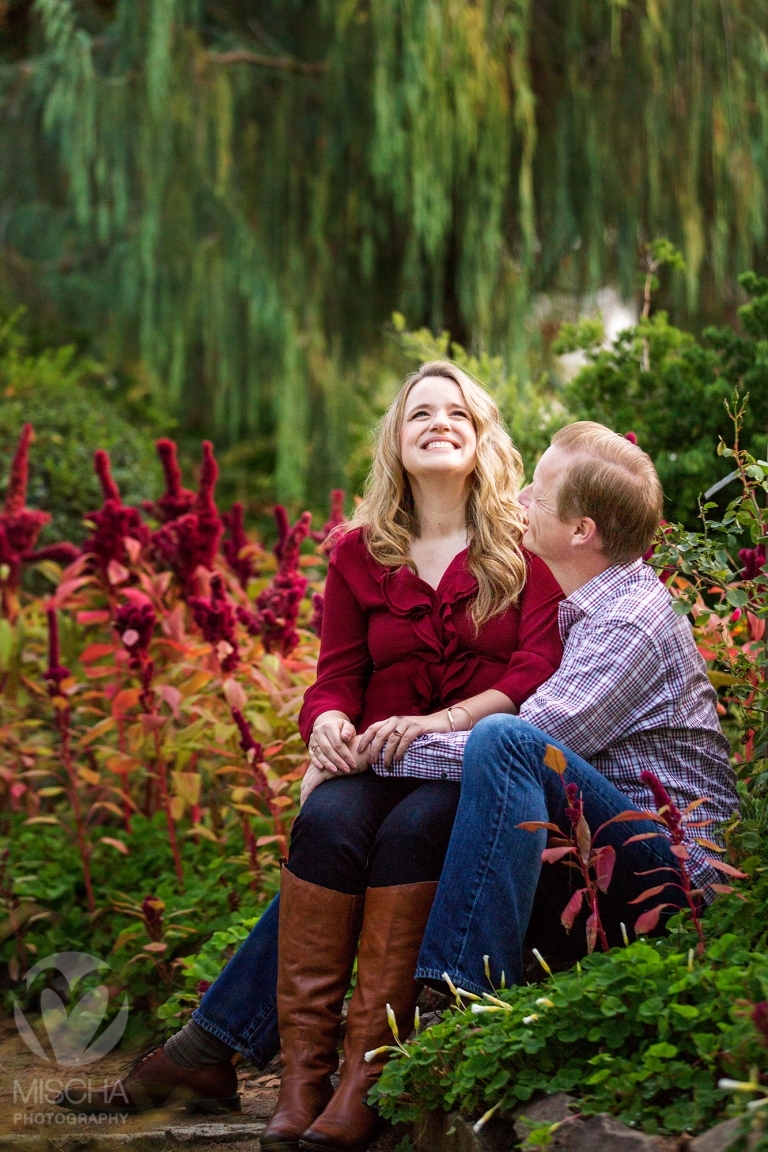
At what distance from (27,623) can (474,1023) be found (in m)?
2.43

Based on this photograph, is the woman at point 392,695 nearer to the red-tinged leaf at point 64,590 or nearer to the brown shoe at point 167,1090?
the brown shoe at point 167,1090

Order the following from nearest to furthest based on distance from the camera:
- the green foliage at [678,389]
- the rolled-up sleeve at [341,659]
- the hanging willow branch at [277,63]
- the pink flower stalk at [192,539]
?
the rolled-up sleeve at [341,659], the green foliage at [678,389], the pink flower stalk at [192,539], the hanging willow branch at [277,63]

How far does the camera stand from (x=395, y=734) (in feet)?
6.85

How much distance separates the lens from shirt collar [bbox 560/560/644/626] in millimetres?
2092

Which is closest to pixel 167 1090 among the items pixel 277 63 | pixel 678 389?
pixel 678 389

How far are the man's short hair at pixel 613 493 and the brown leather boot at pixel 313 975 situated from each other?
81 cm

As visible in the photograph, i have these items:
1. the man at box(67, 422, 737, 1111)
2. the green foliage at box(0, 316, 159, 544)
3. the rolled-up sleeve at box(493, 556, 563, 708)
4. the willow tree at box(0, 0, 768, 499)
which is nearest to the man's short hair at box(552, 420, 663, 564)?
the man at box(67, 422, 737, 1111)

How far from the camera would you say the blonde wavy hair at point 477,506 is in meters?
2.32

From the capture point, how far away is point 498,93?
5.43 metres

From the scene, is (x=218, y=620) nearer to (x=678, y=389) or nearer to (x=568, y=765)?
(x=568, y=765)

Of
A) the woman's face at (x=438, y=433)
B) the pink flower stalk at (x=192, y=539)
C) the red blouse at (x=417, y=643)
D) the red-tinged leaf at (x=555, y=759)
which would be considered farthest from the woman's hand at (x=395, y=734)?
the pink flower stalk at (x=192, y=539)

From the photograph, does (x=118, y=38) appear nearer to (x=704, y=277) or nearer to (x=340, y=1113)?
(x=704, y=277)

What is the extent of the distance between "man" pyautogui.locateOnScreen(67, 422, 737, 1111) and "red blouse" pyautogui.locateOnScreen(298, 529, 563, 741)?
4.4 inches

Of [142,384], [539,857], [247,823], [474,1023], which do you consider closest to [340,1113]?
[474,1023]
